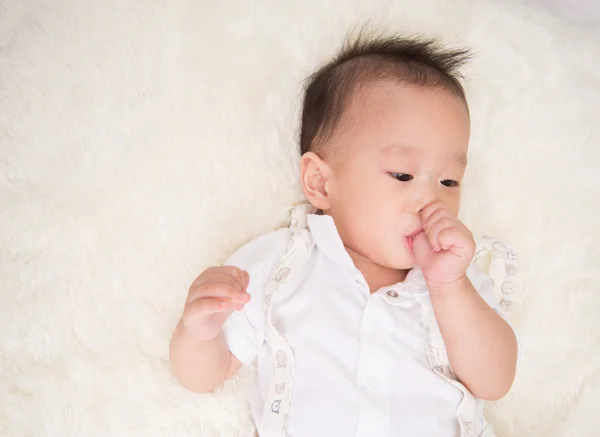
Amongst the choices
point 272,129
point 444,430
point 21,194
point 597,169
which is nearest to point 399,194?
point 272,129

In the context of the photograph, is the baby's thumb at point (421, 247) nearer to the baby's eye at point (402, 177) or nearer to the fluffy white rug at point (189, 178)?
the baby's eye at point (402, 177)

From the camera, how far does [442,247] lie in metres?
1.26

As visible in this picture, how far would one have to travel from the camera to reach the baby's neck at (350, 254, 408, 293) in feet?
4.66

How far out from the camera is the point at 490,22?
1690 millimetres

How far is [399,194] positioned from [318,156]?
0.78ft

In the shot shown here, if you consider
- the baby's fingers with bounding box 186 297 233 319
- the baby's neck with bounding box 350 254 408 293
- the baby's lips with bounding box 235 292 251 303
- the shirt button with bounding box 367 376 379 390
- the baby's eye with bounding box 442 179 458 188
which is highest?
the baby's eye with bounding box 442 179 458 188

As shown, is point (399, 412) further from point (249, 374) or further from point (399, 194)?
point (399, 194)

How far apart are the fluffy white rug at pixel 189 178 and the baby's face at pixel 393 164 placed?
197 millimetres

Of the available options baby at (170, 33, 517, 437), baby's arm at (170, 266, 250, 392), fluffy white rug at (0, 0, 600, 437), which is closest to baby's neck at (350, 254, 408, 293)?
baby at (170, 33, 517, 437)

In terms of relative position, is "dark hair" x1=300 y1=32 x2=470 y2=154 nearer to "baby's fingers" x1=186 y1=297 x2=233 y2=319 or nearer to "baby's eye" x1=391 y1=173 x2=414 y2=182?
"baby's eye" x1=391 y1=173 x2=414 y2=182

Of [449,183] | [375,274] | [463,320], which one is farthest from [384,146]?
[463,320]

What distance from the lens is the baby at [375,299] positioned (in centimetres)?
128

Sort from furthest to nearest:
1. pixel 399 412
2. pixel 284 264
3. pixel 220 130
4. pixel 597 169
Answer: pixel 597 169
pixel 220 130
pixel 284 264
pixel 399 412

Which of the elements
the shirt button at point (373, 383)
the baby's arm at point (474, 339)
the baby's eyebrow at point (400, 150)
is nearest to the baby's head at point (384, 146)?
the baby's eyebrow at point (400, 150)
